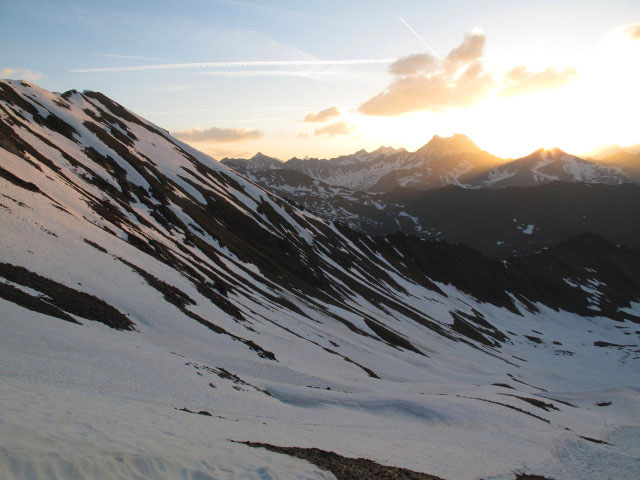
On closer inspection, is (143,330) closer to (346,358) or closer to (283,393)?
(283,393)

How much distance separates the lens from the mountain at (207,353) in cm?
1476

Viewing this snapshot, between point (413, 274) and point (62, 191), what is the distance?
109 meters

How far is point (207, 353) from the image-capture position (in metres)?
31.7

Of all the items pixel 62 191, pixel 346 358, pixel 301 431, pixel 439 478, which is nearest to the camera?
pixel 439 478

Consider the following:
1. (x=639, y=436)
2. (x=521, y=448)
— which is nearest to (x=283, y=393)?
(x=521, y=448)

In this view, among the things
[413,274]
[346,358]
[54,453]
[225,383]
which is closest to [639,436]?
[346,358]

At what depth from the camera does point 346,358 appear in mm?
49156

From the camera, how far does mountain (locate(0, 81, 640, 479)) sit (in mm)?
14758

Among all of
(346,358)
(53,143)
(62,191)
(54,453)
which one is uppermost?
(53,143)

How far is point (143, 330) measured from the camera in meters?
29.9

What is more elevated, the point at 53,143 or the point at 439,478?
the point at 53,143

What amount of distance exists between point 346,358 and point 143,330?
24.6 metres

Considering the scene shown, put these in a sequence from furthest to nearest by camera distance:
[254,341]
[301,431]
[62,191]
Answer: [62,191] → [254,341] → [301,431]

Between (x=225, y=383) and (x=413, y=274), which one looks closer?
(x=225, y=383)
